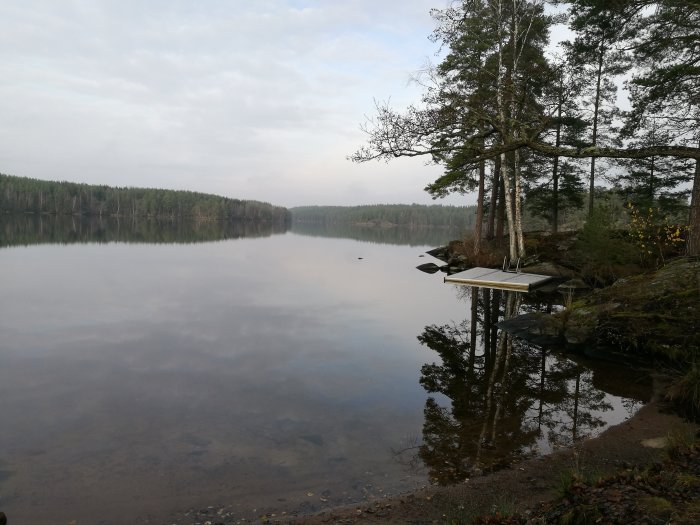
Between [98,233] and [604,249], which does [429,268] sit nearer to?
[604,249]

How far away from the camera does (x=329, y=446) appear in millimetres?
6625

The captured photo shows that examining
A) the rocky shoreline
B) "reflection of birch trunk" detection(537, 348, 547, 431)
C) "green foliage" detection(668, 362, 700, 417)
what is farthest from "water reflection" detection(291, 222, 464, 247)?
the rocky shoreline

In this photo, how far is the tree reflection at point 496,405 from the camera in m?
6.28

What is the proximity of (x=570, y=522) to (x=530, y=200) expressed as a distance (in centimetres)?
3199

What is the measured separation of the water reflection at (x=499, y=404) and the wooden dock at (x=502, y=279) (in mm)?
8528

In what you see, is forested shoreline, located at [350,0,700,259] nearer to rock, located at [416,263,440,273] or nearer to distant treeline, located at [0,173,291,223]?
rock, located at [416,263,440,273]

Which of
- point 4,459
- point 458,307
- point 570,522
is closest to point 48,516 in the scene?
point 4,459

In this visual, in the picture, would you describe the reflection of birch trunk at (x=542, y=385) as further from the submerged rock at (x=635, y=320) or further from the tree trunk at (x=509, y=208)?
the tree trunk at (x=509, y=208)

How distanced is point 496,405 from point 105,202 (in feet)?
557

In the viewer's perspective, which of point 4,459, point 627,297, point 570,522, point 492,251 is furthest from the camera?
point 492,251

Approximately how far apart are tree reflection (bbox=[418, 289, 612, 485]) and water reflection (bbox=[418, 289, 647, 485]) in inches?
0.5

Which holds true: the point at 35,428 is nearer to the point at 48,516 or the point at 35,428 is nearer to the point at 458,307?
the point at 48,516

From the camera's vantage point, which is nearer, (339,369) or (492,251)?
(339,369)

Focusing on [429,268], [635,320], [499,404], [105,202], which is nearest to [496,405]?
[499,404]
